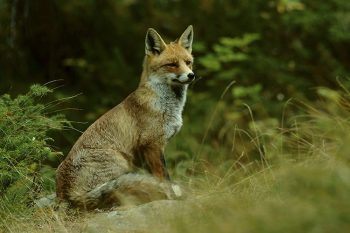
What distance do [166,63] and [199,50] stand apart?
22.6 ft

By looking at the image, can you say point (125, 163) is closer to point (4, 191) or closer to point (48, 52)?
point (4, 191)

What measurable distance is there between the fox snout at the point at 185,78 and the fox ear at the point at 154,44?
503mm

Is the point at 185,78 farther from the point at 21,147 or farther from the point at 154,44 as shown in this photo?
the point at 21,147

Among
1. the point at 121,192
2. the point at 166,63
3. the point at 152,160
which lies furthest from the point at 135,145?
the point at 166,63

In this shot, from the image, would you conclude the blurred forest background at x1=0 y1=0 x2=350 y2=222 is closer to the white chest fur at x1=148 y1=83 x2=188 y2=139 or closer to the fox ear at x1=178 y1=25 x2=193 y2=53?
the fox ear at x1=178 y1=25 x2=193 y2=53

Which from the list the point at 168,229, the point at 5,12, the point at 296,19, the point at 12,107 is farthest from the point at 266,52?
the point at 168,229

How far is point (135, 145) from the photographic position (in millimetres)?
7738

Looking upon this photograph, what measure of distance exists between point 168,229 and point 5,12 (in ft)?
32.8

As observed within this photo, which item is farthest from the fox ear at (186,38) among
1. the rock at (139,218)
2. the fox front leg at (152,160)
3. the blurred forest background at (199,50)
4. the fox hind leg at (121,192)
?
the blurred forest background at (199,50)

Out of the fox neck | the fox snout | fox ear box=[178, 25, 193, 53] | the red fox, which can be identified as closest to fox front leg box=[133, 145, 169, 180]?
the red fox

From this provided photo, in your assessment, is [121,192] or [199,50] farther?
[199,50]

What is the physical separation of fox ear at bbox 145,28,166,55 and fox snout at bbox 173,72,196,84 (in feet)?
1.65

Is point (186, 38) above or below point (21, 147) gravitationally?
above

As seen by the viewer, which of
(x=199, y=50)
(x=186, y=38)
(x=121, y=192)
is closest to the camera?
(x=121, y=192)
